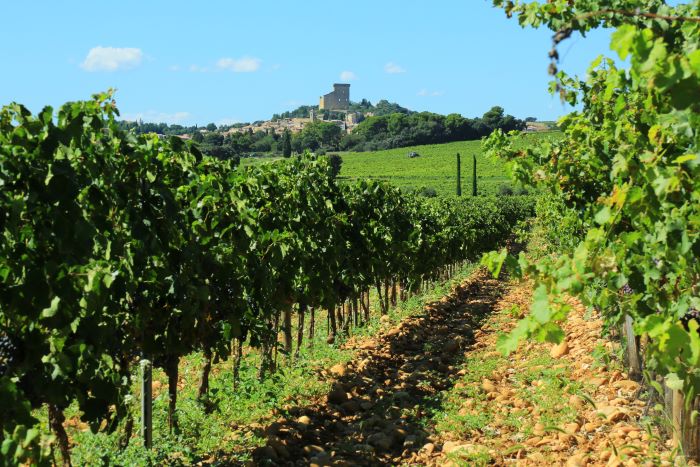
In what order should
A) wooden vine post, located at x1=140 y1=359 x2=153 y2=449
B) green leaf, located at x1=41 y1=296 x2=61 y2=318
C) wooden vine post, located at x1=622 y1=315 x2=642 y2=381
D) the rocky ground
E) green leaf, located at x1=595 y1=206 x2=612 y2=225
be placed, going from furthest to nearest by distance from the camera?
wooden vine post, located at x1=622 y1=315 x2=642 y2=381 < the rocky ground < wooden vine post, located at x1=140 y1=359 x2=153 y2=449 < green leaf, located at x1=41 y1=296 x2=61 y2=318 < green leaf, located at x1=595 y1=206 x2=612 y2=225

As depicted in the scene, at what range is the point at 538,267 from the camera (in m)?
2.96

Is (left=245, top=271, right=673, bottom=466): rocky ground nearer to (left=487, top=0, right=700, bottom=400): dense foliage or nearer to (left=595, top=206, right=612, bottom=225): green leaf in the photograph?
(left=487, top=0, right=700, bottom=400): dense foliage

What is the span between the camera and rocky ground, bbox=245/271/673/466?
579 cm

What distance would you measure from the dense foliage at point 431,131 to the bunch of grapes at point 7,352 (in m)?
99.5

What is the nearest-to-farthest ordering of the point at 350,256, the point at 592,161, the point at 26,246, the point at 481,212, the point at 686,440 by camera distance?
the point at 26,246
the point at 686,440
the point at 592,161
the point at 350,256
the point at 481,212

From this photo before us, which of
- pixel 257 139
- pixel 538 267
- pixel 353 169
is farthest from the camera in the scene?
pixel 257 139

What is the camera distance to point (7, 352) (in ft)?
13.7

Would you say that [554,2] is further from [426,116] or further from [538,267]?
[426,116]

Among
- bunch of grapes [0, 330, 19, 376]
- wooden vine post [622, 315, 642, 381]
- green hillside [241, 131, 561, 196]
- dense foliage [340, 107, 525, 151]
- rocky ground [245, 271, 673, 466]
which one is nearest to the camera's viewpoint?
bunch of grapes [0, 330, 19, 376]

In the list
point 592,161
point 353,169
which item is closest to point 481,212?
point 592,161

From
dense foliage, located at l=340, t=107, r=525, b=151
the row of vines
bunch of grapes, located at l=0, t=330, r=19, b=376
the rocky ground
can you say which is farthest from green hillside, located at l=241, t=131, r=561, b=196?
bunch of grapes, located at l=0, t=330, r=19, b=376

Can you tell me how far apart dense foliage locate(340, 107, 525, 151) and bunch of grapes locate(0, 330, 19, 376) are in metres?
99.5

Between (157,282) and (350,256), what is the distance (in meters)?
5.76

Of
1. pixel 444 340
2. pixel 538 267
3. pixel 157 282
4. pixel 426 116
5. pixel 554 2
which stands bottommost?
pixel 444 340
